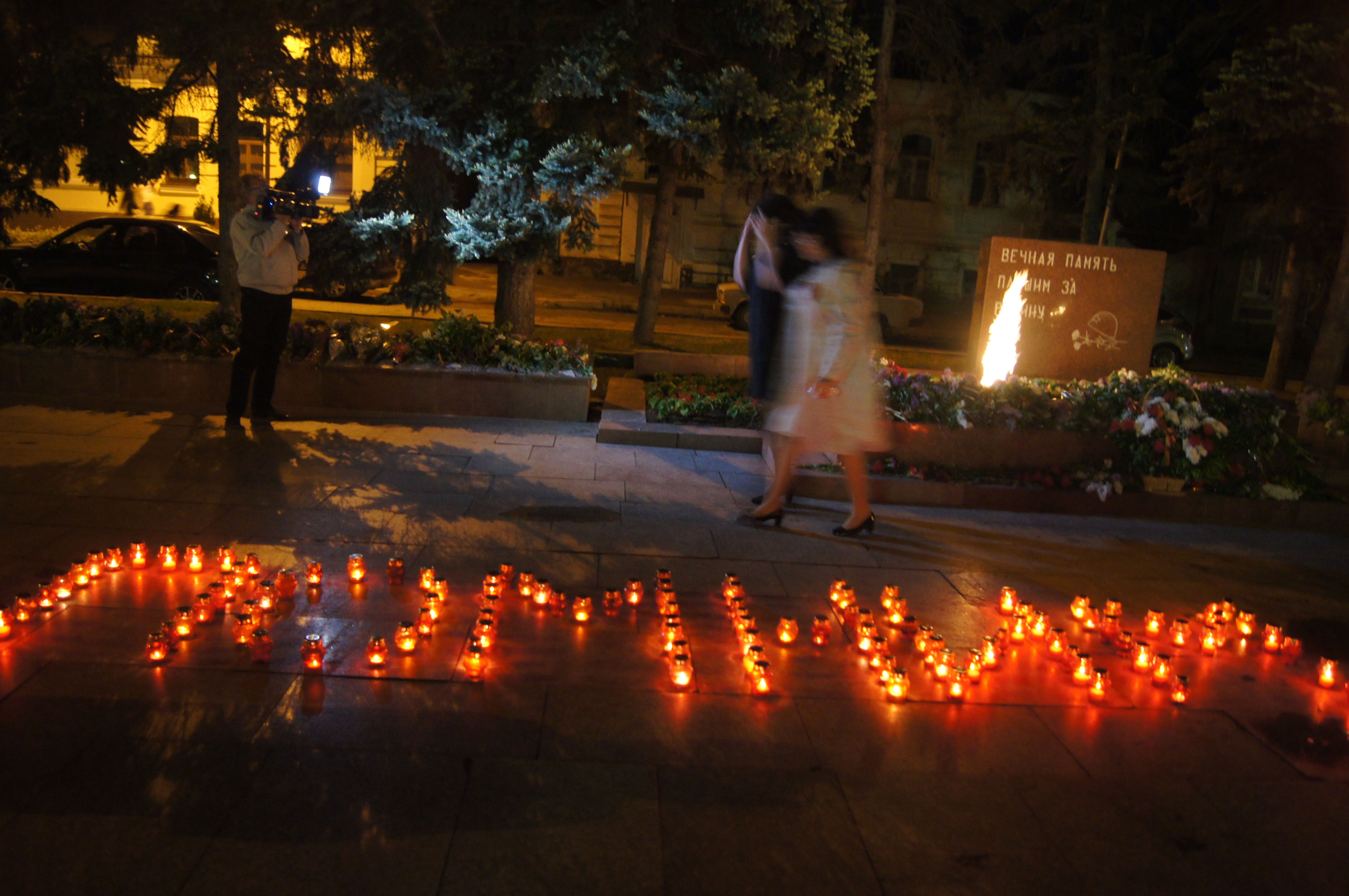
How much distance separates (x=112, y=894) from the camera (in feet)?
8.78

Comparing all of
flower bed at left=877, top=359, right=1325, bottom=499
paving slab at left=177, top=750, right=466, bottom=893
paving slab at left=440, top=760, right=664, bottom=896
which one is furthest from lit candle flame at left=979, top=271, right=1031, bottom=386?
paving slab at left=177, top=750, right=466, bottom=893

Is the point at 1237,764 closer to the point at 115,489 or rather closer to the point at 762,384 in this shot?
the point at 762,384

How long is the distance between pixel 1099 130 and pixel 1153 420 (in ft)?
56.1

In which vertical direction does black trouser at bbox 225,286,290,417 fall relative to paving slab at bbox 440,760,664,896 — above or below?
above

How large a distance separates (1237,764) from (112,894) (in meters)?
3.81

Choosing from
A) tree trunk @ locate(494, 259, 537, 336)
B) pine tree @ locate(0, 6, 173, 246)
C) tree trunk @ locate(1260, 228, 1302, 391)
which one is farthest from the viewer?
tree trunk @ locate(1260, 228, 1302, 391)

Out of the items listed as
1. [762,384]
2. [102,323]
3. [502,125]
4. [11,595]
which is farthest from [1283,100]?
[11,595]

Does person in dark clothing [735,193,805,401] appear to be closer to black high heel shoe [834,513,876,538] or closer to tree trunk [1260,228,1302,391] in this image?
black high heel shoe [834,513,876,538]

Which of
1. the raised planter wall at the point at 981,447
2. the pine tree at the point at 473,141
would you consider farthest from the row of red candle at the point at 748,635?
the pine tree at the point at 473,141

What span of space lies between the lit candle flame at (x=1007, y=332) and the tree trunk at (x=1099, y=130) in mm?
14813

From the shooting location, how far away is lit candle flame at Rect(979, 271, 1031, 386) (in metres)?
9.55

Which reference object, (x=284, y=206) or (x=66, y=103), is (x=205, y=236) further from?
(x=284, y=206)

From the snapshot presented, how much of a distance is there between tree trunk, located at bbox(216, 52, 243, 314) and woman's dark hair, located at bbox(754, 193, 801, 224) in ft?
23.7

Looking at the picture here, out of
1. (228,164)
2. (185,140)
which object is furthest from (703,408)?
(185,140)
